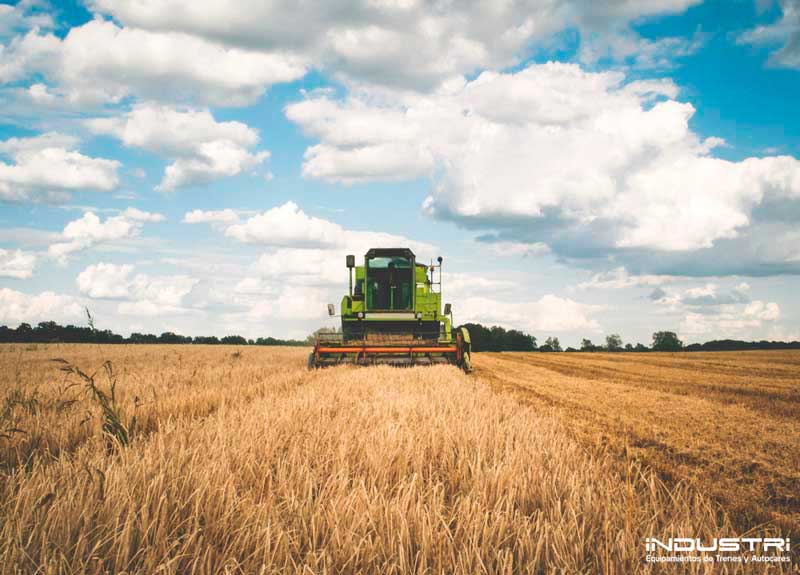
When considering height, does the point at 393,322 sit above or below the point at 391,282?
below

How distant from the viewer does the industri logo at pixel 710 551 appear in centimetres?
211

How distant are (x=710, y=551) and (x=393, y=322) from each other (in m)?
13.5

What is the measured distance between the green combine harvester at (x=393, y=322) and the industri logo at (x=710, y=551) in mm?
11121

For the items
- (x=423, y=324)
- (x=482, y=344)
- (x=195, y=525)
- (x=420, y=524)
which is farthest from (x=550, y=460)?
(x=482, y=344)

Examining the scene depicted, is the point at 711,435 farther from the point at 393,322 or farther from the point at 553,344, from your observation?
the point at 553,344

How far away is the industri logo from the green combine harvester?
11.1 meters

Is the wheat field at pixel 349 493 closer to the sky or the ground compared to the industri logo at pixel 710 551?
closer to the sky

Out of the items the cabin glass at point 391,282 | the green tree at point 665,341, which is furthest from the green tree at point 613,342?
A: the cabin glass at point 391,282

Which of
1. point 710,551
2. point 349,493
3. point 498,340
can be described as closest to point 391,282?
point 349,493

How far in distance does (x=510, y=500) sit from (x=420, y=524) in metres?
0.66

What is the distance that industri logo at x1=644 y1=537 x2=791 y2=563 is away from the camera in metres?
2.11

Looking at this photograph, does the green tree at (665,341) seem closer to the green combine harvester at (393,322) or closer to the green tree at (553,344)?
the green tree at (553,344)

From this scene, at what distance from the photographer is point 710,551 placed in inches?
91.7

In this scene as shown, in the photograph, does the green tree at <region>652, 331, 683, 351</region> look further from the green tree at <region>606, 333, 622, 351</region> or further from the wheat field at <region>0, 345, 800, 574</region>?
the wheat field at <region>0, 345, 800, 574</region>
